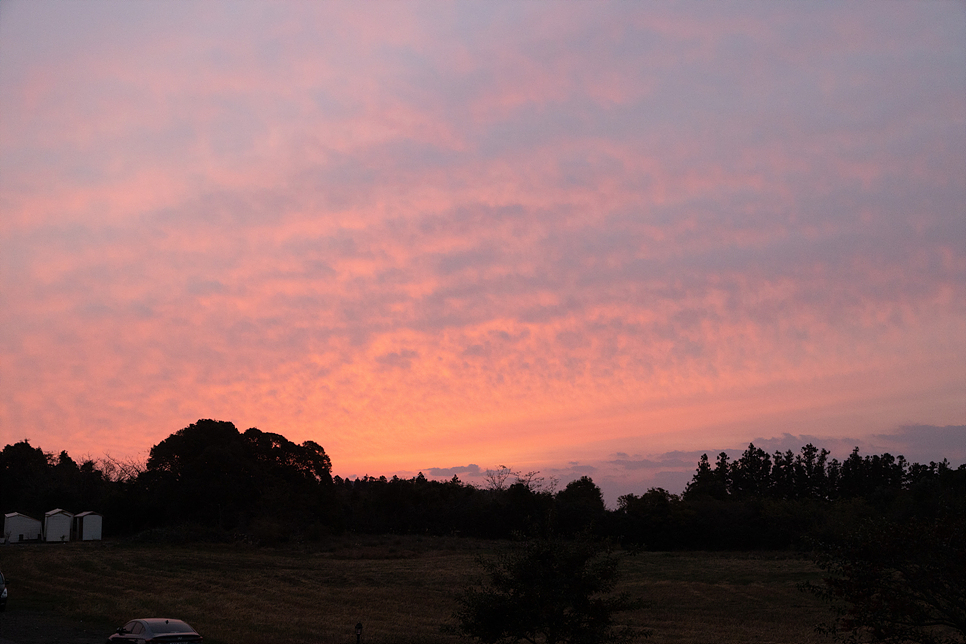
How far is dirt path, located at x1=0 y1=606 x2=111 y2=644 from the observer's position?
2336 centimetres

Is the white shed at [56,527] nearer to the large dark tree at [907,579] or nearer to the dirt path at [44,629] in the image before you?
the dirt path at [44,629]

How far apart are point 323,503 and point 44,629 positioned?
211 feet

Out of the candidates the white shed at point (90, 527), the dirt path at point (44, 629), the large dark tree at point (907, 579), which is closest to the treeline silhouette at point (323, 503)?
the white shed at point (90, 527)

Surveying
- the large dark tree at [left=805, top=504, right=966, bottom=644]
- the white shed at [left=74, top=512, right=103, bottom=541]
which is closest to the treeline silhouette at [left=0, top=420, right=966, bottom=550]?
the white shed at [left=74, top=512, right=103, bottom=541]

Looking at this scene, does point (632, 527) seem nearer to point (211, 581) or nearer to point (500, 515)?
point (500, 515)

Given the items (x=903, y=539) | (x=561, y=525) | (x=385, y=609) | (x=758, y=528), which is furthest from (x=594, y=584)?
(x=758, y=528)

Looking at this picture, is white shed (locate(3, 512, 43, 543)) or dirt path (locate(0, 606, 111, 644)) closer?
dirt path (locate(0, 606, 111, 644))

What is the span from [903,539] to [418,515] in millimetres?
86587

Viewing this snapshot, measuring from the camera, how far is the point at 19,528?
75688 mm

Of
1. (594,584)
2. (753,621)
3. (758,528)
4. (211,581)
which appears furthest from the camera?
(758,528)

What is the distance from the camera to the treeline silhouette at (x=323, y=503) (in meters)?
80.8

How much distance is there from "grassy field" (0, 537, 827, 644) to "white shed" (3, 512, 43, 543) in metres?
11.3

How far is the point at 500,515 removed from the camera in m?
93.6

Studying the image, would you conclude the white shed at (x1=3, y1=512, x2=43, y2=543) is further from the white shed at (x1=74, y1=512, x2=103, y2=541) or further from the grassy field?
the grassy field
